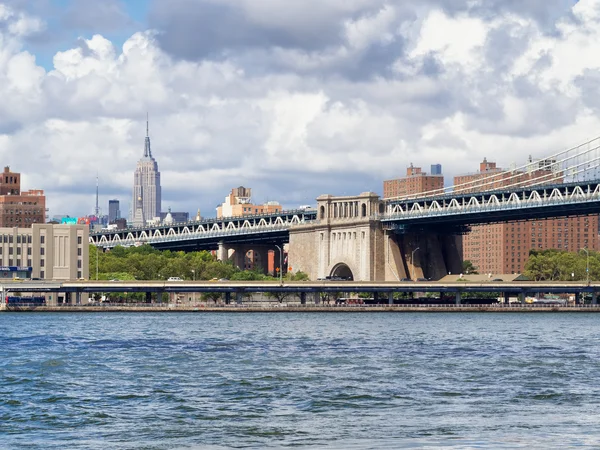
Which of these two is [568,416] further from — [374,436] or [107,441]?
[107,441]

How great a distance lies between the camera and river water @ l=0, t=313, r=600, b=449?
38.5 m

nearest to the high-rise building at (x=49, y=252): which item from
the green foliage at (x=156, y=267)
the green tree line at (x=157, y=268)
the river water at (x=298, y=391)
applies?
the green tree line at (x=157, y=268)

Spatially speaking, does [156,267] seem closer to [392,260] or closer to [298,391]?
[392,260]

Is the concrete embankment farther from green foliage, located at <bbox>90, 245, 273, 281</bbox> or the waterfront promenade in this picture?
green foliage, located at <bbox>90, 245, 273, 281</bbox>

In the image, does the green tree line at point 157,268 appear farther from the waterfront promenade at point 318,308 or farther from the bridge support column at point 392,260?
the waterfront promenade at point 318,308

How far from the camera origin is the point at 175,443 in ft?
123

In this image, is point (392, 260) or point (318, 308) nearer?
point (318, 308)

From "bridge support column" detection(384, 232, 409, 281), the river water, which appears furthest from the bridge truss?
the river water

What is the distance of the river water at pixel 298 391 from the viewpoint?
126 ft

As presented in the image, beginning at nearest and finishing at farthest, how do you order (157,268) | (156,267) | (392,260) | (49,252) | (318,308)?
(318,308) → (49,252) → (156,267) → (157,268) → (392,260)

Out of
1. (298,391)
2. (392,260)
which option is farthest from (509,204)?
(298,391)

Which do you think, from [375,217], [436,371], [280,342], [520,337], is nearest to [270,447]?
[436,371]

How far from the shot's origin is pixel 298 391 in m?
50.6

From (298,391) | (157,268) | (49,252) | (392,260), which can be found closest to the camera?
(298,391)
